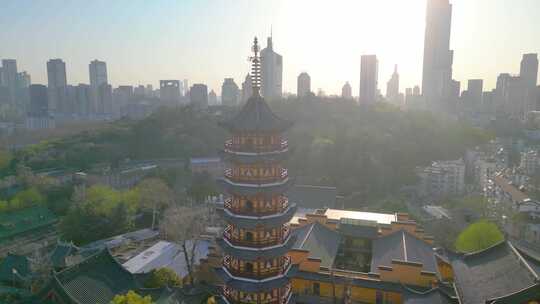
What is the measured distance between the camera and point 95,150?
1914 inches

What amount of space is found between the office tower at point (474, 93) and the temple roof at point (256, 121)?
94.0 metres

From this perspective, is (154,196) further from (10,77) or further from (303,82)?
(10,77)

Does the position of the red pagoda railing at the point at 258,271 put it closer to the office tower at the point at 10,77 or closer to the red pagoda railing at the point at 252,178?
the red pagoda railing at the point at 252,178

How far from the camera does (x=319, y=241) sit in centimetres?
2117

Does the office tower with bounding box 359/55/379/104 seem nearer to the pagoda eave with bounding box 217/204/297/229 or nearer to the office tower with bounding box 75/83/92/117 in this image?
the pagoda eave with bounding box 217/204/297/229

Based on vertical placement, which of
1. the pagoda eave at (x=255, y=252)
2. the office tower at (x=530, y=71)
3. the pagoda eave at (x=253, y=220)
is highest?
the office tower at (x=530, y=71)

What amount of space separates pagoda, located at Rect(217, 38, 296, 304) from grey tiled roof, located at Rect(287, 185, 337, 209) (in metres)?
19.2

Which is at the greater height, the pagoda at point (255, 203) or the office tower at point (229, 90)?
the office tower at point (229, 90)

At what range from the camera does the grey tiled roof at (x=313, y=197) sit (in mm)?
33375

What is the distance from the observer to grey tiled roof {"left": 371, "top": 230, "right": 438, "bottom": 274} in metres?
18.6

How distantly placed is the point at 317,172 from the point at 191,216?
18700mm

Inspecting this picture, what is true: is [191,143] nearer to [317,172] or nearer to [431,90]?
[317,172]

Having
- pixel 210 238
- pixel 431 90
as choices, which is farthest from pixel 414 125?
pixel 431 90

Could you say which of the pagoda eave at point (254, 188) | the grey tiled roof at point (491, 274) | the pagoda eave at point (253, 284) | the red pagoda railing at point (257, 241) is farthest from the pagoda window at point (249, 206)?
the grey tiled roof at point (491, 274)
